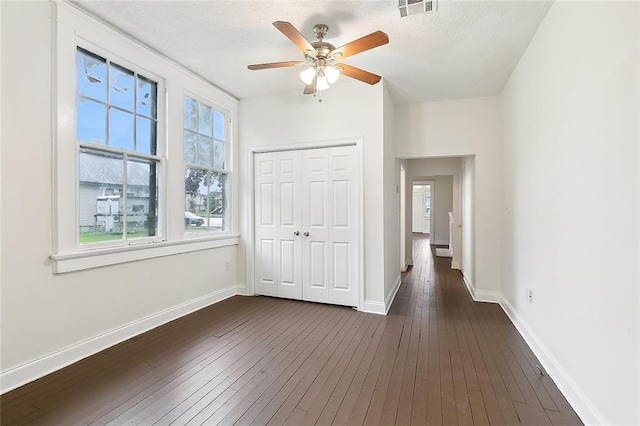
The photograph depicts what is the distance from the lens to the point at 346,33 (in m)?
2.62

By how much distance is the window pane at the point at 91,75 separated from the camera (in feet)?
8.20

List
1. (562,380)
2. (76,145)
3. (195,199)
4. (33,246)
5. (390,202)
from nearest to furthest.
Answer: (562,380) → (33,246) → (76,145) → (195,199) → (390,202)

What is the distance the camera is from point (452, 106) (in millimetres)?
4203

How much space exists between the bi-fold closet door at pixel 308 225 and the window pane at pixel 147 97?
4.81 feet

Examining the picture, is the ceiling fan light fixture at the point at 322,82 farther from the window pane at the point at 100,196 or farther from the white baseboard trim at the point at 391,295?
the white baseboard trim at the point at 391,295

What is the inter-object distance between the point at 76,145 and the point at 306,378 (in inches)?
104

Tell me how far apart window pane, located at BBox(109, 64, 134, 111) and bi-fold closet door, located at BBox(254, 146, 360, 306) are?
1725 millimetres

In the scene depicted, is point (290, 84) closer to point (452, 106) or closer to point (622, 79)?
point (452, 106)

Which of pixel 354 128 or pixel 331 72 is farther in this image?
pixel 354 128

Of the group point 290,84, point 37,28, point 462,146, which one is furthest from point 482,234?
point 37,28

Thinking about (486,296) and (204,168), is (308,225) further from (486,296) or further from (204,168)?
(486,296)

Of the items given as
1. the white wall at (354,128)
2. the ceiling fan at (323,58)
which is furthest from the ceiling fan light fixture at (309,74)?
the white wall at (354,128)

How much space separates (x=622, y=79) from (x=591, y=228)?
0.81 metres

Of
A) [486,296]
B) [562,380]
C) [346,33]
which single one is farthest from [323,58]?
[486,296]
